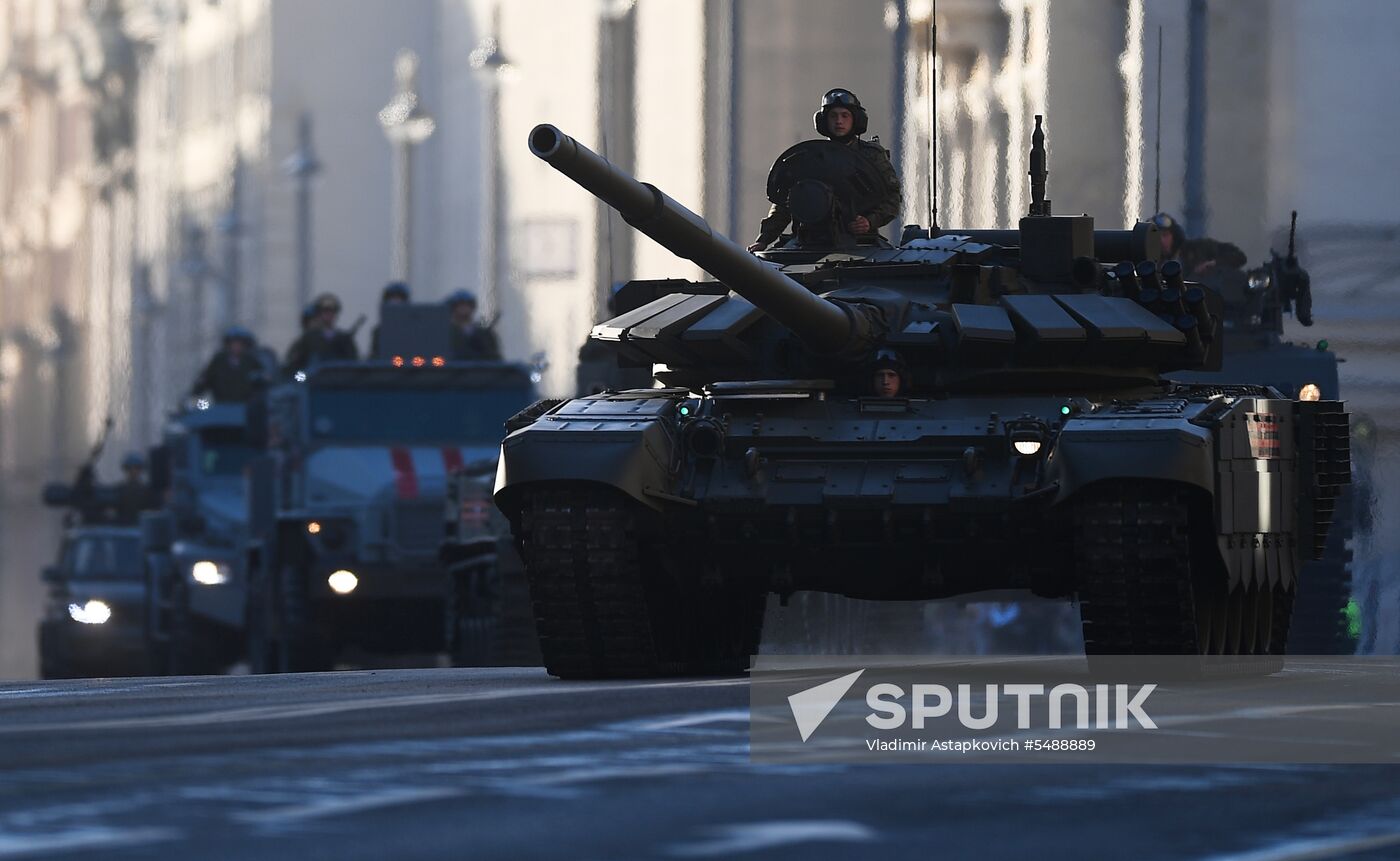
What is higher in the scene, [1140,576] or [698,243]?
[698,243]

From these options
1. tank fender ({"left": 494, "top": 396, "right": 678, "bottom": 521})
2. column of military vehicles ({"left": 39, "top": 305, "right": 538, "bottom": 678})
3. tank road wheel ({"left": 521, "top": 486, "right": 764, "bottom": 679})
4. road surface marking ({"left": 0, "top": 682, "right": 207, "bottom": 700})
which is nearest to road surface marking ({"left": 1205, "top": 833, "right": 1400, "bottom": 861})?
tank fender ({"left": 494, "top": 396, "right": 678, "bottom": 521})

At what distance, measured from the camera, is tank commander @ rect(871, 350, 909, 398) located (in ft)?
52.0

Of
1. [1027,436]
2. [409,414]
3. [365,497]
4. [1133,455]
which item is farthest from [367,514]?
[1133,455]

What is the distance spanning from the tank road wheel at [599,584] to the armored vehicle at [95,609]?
15876mm

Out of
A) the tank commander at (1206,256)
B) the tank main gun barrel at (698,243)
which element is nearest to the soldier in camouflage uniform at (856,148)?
the tank main gun barrel at (698,243)

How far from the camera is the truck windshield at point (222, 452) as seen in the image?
99.0 ft

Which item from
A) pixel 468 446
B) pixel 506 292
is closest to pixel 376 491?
pixel 468 446

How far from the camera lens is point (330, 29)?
209 ft

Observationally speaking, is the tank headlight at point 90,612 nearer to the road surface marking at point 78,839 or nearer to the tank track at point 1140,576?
the tank track at point 1140,576

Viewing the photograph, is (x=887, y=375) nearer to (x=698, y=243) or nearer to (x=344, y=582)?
(x=698, y=243)

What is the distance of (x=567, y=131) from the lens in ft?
154

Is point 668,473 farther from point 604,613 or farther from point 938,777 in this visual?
point 938,777

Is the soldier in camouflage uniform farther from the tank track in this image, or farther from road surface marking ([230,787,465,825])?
road surface marking ([230,787,465,825])

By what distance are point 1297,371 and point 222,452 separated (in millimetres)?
11261
